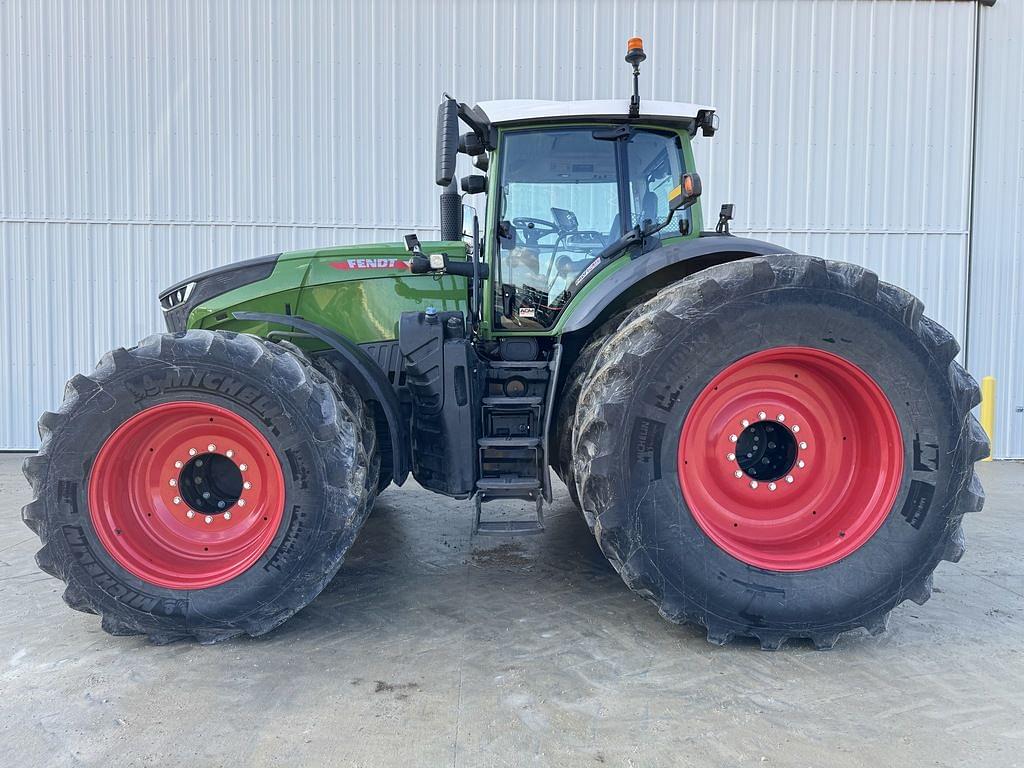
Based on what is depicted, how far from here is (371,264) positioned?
10.6ft

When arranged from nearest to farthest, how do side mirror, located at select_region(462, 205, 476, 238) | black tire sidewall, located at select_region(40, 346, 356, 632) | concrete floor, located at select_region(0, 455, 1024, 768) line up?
1. concrete floor, located at select_region(0, 455, 1024, 768)
2. black tire sidewall, located at select_region(40, 346, 356, 632)
3. side mirror, located at select_region(462, 205, 476, 238)

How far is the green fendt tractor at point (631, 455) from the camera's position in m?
2.27

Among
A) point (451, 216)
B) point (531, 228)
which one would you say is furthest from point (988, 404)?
point (451, 216)

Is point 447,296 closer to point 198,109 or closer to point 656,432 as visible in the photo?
point 656,432

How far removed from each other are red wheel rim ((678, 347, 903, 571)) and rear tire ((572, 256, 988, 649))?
18 millimetres

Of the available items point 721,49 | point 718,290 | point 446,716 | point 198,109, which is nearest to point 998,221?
point 721,49

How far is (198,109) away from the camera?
6.27 meters

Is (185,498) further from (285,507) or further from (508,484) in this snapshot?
(508,484)

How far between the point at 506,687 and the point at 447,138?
201 centimetres

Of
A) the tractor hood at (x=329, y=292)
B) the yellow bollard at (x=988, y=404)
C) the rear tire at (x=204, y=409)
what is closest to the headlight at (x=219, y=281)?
the tractor hood at (x=329, y=292)

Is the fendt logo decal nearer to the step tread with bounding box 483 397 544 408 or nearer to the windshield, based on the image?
the windshield

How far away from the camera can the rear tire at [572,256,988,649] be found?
2248 mm

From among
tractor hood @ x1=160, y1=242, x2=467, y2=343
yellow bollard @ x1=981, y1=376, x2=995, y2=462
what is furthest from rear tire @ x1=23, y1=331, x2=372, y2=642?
yellow bollard @ x1=981, y1=376, x2=995, y2=462

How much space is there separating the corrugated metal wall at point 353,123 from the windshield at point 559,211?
351 centimetres
